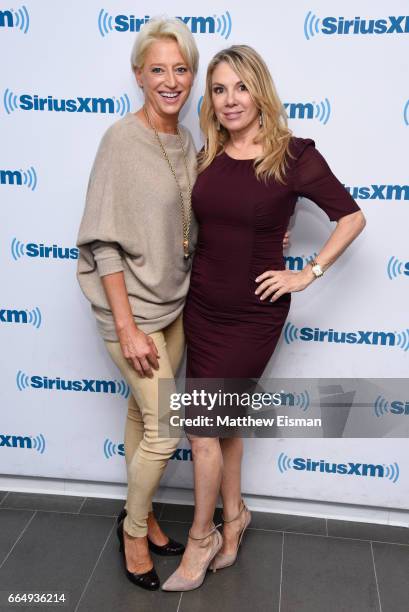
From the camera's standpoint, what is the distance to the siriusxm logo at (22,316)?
104 inches

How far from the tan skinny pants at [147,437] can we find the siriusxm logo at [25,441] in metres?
0.64

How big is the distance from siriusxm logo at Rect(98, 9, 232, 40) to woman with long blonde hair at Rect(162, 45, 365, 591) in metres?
0.27

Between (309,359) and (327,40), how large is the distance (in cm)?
109

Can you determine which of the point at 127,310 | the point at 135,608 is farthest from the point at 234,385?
the point at 135,608

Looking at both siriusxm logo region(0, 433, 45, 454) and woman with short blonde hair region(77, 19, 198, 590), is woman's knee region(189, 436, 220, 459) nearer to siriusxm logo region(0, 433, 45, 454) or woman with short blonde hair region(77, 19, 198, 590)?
woman with short blonde hair region(77, 19, 198, 590)

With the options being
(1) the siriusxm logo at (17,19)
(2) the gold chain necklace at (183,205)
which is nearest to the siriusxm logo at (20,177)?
(1) the siriusxm logo at (17,19)

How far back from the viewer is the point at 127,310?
6.84 feet

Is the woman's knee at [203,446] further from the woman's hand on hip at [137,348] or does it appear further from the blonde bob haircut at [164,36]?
the blonde bob haircut at [164,36]

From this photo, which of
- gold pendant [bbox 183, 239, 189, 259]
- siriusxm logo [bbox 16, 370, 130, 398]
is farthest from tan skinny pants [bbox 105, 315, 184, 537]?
siriusxm logo [bbox 16, 370, 130, 398]

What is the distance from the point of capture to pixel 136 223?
80.0 inches

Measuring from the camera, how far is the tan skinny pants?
2184mm

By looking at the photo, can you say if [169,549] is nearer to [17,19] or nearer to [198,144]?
[198,144]

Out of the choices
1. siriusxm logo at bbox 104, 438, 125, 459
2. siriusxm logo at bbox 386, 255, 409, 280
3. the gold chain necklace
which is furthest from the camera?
siriusxm logo at bbox 104, 438, 125, 459

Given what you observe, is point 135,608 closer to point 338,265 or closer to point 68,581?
point 68,581
